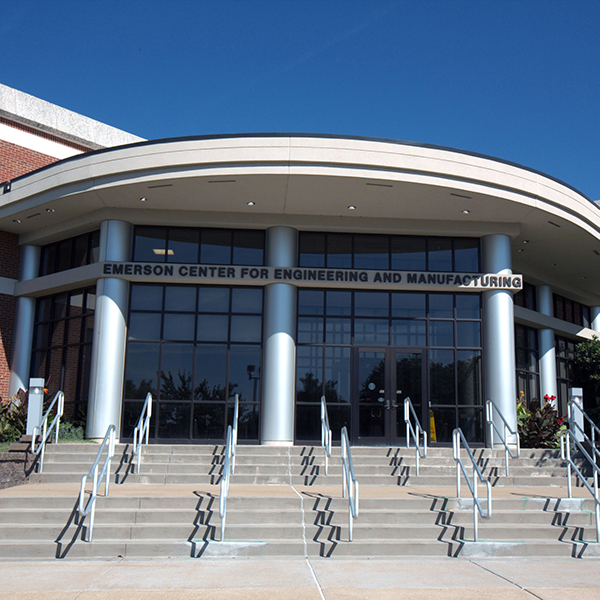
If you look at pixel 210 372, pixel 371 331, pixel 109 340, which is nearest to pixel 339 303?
pixel 371 331

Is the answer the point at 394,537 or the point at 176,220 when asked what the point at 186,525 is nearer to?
the point at 394,537

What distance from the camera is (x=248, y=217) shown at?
55.9 feet

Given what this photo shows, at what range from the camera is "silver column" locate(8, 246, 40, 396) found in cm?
1855

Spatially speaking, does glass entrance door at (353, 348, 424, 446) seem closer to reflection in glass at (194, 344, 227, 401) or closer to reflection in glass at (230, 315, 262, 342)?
reflection in glass at (230, 315, 262, 342)

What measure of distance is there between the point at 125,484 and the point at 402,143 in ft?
30.3

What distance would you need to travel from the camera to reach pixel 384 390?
55.1 feet

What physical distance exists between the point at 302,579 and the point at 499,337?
10716 mm

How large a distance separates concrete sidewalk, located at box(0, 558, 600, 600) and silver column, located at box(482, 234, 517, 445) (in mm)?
7797

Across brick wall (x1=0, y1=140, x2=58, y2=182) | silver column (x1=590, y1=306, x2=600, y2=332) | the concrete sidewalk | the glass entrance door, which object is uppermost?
brick wall (x1=0, y1=140, x2=58, y2=182)

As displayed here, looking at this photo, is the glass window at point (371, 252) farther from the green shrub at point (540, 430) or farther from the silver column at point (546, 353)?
the silver column at point (546, 353)

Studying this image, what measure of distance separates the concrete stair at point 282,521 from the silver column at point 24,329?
664 centimetres

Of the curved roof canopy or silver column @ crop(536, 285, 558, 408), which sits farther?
silver column @ crop(536, 285, 558, 408)

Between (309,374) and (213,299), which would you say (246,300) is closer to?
(213,299)

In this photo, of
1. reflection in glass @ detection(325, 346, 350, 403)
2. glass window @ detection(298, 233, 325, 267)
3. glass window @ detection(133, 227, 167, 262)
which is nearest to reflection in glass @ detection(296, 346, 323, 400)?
reflection in glass @ detection(325, 346, 350, 403)
